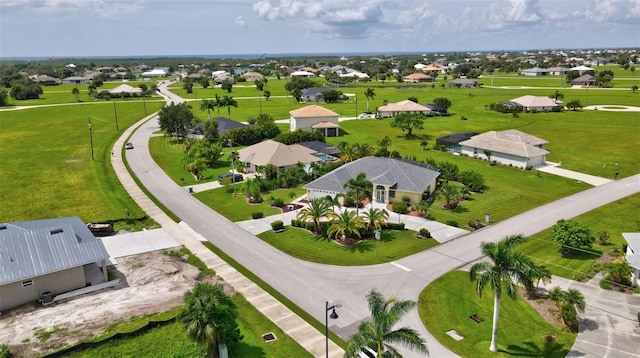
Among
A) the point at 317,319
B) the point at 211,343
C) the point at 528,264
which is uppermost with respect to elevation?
the point at 528,264

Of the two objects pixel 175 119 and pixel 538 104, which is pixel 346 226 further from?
pixel 538 104

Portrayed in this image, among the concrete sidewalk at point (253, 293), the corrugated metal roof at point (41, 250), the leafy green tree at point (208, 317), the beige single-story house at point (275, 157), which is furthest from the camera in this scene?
the beige single-story house at point (275, 157)

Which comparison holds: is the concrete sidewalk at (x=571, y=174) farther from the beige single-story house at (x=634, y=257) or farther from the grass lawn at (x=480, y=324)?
the grass lawn at (x=480, y=324)

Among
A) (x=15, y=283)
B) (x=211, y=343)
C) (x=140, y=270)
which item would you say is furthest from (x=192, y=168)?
(x=211, y=343)

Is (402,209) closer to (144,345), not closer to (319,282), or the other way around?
(319,282)

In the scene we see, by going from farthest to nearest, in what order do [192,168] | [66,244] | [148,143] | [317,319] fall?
1. [148,143]
2. [192,168]
3. [66,244]
4. [317,319]

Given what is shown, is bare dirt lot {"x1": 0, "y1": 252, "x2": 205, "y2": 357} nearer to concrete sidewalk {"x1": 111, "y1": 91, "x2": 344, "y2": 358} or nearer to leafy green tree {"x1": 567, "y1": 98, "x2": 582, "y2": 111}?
concrete sidewalk {"x1": 111, "y1": 91, "x2": 344, "y2": 358}

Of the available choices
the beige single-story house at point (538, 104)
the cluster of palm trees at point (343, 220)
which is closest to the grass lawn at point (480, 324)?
the cluster of palm trees at point (343, 220)
